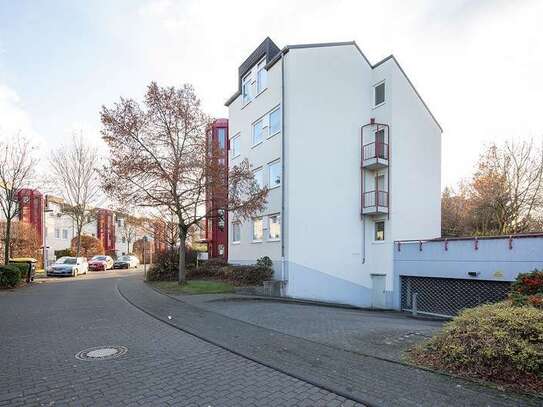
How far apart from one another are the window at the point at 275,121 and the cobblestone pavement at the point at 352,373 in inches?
494

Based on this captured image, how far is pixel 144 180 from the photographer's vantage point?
17.1 metres

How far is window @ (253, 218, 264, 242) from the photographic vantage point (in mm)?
20703

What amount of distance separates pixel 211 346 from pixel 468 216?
88.7ft

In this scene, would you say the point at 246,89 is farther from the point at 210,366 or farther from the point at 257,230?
the point at 210,366

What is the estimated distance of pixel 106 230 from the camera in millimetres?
58562

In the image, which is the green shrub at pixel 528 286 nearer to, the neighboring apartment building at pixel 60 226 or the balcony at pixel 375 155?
the balcony at pixel 375 155

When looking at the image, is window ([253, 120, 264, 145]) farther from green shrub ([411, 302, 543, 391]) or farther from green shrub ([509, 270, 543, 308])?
green shrub ([411, 302, 543, 391])

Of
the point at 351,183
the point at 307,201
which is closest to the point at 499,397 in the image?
the point at 307,201

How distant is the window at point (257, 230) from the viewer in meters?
20.7

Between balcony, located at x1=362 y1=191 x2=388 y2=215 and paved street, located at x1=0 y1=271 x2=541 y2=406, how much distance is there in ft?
31.0

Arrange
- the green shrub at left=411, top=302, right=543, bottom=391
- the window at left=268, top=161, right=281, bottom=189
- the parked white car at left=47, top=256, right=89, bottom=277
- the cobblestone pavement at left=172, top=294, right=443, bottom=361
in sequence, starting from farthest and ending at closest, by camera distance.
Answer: the parked white car at left=47, top=256, right=89, bottom=277 → the window at left=268, top=161, right=281, bottom=189 → the cobblestone pavement at left=172, top=294, right=443, bottom=361 → the green shrub at left=411, top=302, right=543, bottom=391

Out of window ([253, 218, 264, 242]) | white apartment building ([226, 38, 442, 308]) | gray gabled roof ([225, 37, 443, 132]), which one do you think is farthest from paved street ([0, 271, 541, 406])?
gray gabled roof ([225, 37, 443, 132])

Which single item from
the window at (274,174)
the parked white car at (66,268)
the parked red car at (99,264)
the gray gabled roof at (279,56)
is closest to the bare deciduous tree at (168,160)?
the window at (274,174)

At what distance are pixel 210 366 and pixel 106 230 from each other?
57863 mm
